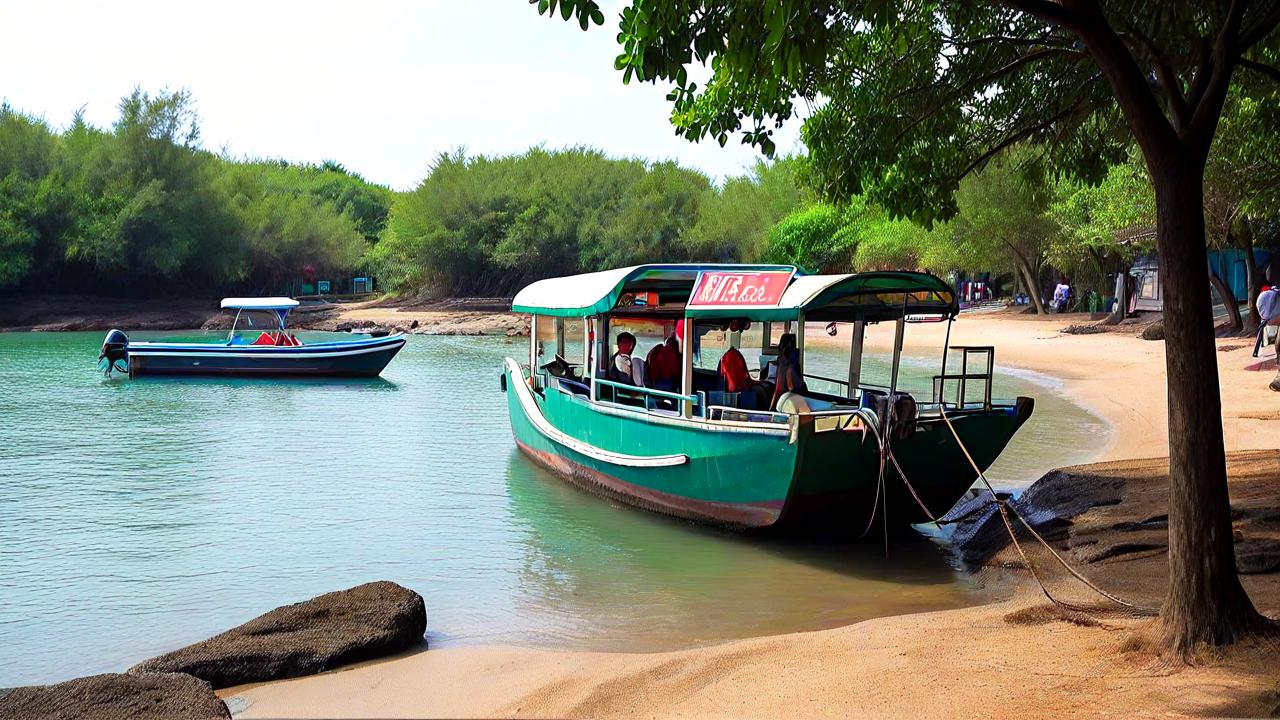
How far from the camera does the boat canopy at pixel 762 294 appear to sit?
9.52m

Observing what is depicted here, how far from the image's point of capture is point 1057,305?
1610 inches

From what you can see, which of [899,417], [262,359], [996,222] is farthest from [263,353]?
[996,222]

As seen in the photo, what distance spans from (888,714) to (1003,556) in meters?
4.29

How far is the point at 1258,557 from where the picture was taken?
7.17m

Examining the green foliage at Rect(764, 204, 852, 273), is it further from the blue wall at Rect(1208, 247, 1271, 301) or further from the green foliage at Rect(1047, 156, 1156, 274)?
the blue wall at Rect(1208, 247, 1271, 301)

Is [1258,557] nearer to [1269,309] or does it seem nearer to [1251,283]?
[1269,309]

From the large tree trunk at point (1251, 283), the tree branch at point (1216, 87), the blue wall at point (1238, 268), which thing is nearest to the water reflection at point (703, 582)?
the tree branch at point (1216, 87)

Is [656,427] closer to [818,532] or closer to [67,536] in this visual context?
[818,532]

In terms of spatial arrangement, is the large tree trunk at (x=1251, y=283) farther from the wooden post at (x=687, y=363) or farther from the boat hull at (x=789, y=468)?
the wooden post at (x=687, y=363)

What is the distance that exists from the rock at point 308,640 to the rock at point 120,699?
57cm

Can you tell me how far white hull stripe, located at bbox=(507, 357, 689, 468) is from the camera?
1069 centimetres

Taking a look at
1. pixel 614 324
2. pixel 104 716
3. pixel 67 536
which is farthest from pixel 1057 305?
pixel 104 716

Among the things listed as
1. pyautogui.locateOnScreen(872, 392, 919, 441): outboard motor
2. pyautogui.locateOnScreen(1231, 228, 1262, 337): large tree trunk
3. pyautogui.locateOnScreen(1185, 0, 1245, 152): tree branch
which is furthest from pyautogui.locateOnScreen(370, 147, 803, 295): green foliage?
pyautogui.locateOnScreen(1185, 0, 1245, 152): tree branch

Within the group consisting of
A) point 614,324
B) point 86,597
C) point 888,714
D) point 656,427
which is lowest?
point 86,597
